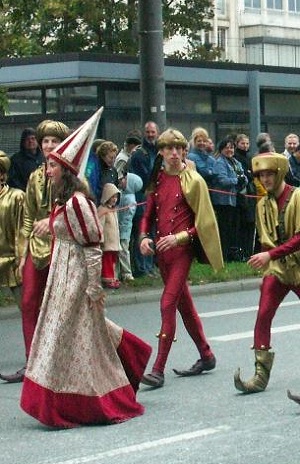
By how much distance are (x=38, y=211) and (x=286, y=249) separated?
6.89 feet

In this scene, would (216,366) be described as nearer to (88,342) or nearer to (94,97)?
(88,342)

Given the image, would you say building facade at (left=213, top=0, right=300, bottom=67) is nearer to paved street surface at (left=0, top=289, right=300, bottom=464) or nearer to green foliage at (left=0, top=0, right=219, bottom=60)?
green foliage at (left=0, top=0, right=219, bottom=60)

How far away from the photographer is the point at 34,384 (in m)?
8.82

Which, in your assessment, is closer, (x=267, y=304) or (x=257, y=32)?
(x=267, y=304)

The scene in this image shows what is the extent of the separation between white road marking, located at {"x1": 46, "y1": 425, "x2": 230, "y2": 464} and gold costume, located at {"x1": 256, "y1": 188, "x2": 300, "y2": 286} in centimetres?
137

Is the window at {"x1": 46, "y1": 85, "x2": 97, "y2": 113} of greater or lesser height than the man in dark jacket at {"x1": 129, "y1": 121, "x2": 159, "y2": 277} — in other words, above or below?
above

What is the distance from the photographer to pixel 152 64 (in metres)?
19.0

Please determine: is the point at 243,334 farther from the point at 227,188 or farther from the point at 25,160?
the point at 227,188

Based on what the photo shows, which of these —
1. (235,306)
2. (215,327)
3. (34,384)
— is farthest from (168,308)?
(235,306)

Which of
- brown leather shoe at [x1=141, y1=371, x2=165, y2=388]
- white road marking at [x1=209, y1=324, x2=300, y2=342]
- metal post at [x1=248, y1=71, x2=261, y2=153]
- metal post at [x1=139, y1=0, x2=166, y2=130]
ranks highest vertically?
metal post at [x1=139, y1=0, x2=166, y2=130]

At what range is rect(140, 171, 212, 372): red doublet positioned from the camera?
1047 centimetres

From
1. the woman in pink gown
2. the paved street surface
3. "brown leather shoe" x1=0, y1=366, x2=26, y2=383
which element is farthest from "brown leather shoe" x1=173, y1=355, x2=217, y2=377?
the woman in pink gown

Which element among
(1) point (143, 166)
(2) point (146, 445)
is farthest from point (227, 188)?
(2) point (146, 445)

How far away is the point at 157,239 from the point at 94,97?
487 inches
